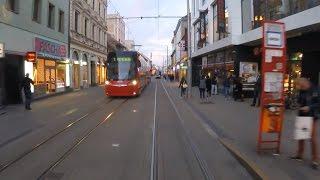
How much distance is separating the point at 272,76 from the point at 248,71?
2172 cm

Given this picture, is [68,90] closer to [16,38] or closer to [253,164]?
[16,38]

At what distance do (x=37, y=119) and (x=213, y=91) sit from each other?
19.9 metres

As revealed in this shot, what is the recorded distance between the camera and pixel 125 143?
1324 cm

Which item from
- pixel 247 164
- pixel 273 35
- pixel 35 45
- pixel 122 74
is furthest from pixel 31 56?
pixel 247 164

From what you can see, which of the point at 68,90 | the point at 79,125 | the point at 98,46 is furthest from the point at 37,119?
the point at 98,46

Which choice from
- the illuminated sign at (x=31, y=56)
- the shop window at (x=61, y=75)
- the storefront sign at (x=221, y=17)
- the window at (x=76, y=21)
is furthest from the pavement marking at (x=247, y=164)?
the window at (x=76, y=21)

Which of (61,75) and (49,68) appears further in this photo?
(61,75)

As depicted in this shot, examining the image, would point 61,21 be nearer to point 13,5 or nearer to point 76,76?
Answer: point 76,76

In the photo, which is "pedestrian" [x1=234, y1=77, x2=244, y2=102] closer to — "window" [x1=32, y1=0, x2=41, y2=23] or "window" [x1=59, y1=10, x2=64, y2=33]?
"window" [x1=32, y1=0, x2=41, y2=23]

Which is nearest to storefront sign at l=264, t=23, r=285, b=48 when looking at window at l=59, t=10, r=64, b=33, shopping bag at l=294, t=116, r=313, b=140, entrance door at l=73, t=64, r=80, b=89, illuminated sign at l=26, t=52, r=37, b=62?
shopping bag at l=294, t=116, r=313, b=140

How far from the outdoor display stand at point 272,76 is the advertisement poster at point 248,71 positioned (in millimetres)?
21046

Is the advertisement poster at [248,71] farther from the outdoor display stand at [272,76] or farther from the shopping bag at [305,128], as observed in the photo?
the shopping bag at [305,128]

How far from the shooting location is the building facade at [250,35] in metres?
21.6

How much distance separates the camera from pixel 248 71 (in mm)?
32281
